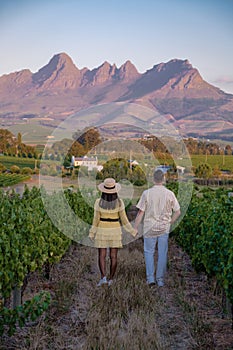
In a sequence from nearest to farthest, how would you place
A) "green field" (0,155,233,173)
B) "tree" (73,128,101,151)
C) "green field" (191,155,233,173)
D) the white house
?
"tree" (73,128,101,151), the white house, "green field" (0,155,233,173), "green field" (191,155,233,173)

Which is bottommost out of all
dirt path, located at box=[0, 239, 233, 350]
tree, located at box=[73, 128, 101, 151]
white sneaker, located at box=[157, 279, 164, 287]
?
white sneaker, located at box=[157, 279, 164, 287]

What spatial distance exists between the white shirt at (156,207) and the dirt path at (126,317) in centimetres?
78

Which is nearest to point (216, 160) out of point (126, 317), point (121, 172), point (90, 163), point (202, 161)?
point (202, 161)

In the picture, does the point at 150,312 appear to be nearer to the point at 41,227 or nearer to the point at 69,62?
the point at 41,227

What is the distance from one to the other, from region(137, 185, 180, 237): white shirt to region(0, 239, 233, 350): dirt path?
0.78m

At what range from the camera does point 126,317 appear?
5.23 m

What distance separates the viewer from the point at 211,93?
124 m

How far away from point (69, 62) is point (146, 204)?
568 feet

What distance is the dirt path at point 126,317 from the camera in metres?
4.53

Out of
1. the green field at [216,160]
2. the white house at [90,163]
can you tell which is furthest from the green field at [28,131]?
the white house at [90,163]

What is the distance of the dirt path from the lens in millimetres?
4529

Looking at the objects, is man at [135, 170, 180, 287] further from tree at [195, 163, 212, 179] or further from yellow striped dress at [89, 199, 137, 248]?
tree at [195, 163, 212, 179]

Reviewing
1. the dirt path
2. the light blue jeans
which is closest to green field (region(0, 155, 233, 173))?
the light blue jeans

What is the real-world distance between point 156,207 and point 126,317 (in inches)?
78.7
